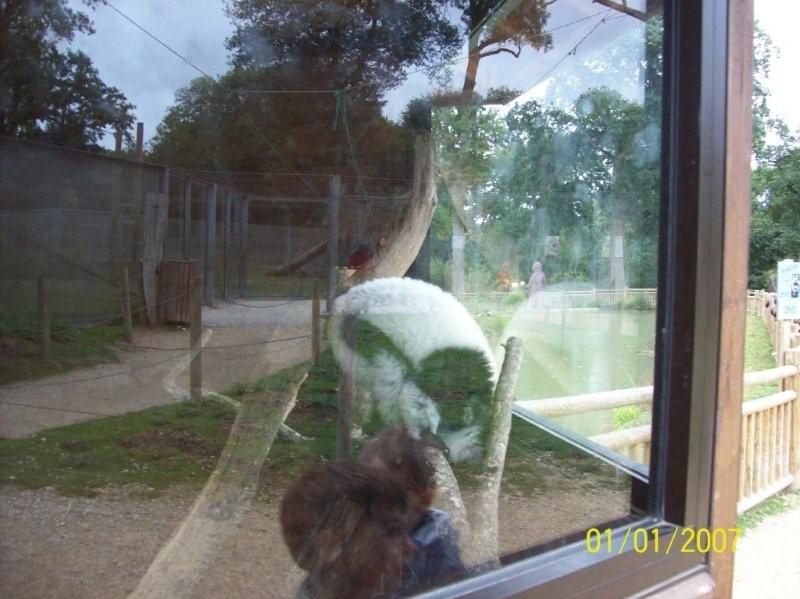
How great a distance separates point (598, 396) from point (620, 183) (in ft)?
3.23

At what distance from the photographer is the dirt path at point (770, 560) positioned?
261 cm

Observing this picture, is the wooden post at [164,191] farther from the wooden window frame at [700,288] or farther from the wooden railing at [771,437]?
the wooden railing at [771,437]

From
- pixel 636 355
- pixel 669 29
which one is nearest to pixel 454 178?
pixel 636 355

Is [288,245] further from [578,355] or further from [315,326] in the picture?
[578,355]

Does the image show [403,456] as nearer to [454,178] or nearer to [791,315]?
[454,178]

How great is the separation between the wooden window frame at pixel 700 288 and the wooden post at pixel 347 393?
1.16 meters

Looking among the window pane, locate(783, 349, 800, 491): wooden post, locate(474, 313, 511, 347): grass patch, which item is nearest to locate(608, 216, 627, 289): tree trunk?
the window pane

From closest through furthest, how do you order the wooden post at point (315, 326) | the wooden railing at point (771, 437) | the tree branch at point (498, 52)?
the wooden post at point (315, 326) < the tree branch at point (498, 52) < the wooden railing at point (771, 437)

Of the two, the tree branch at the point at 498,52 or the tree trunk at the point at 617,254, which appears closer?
the tree trunk at the point at 617,254

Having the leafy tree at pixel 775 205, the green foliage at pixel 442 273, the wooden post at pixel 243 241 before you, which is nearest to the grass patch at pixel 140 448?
the wooden post at pixel 243 241

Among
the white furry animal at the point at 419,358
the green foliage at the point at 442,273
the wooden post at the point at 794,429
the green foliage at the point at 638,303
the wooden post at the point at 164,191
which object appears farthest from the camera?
the wooden post at the point at 794,429

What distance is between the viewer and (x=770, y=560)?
2930 millimetres

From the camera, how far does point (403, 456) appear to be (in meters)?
1.58

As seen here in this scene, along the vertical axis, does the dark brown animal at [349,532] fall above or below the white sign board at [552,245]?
below
